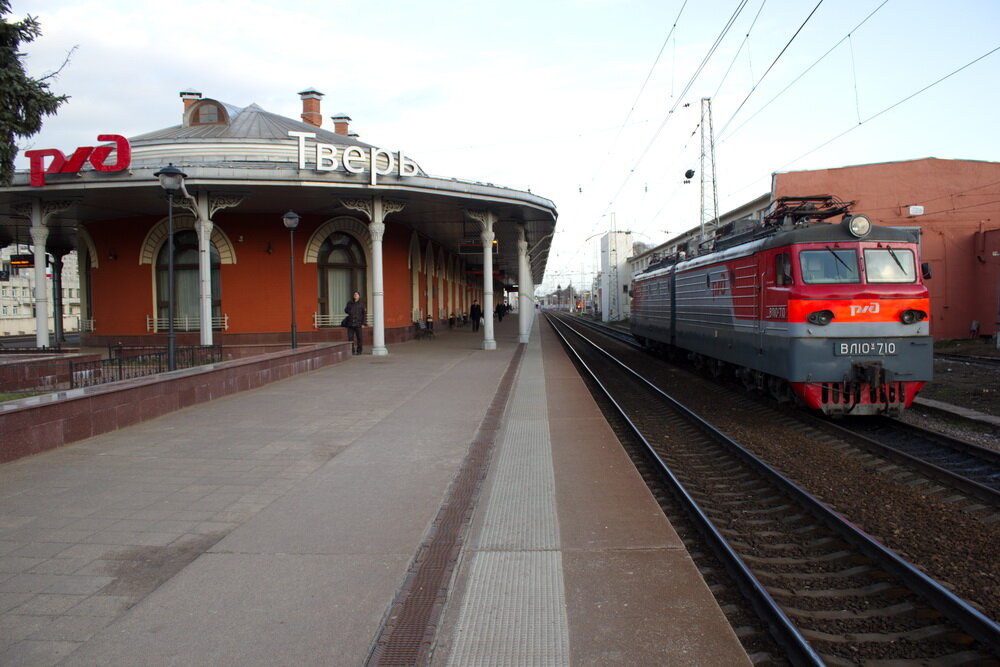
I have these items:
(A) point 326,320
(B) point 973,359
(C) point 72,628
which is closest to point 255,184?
(A) point 326,320

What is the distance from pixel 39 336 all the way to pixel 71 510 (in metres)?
15.9

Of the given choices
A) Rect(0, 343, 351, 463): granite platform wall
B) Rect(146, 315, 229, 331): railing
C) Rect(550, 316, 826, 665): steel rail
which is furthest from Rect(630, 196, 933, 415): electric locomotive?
Rect(146, 315, 229, 331): railing

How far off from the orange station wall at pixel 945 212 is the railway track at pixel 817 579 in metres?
25.3

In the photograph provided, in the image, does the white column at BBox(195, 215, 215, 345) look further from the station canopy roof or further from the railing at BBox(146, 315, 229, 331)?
the railing at BBox(146, 315, 229, 331)

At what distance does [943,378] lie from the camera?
1388 cm

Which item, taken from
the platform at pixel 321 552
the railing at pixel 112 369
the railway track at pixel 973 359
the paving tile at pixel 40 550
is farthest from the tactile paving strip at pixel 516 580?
the railway track at pixel 973 359

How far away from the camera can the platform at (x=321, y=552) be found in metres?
3.08

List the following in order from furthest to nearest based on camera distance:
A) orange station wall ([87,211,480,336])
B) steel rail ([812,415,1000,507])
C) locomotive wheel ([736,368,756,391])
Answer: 1. orange station wall ([87,211,480,336])
2. locomotive wheel ([736,368,756,391])
3. steel rail ([812,415,1000,507])

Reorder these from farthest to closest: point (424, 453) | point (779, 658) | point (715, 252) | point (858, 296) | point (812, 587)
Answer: point (715, 252), point (858, 296), point (424, 453), point (812, 587), point (779, 658)

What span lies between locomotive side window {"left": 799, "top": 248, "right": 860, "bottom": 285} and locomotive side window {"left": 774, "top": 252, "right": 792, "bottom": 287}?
173mm

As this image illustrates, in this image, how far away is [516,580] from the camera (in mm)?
3785

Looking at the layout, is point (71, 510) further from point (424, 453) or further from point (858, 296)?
point (858, 296)

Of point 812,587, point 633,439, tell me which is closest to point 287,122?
point 633,439

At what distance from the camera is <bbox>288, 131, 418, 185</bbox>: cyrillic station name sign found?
17.4 m
